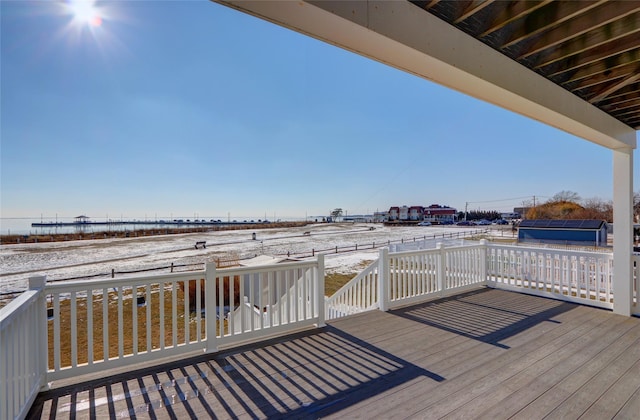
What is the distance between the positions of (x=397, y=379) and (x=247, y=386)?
1204 mm

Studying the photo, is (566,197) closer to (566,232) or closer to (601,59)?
(566,232)

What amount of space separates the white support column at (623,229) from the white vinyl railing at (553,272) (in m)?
0.21

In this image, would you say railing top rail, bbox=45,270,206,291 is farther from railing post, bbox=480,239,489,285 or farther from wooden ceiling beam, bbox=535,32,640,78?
railing post, bbox=480,239,489,285

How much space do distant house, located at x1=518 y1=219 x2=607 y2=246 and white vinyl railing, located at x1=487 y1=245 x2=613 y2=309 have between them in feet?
37.6

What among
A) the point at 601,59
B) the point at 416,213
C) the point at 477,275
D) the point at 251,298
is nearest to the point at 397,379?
the point at 251,298

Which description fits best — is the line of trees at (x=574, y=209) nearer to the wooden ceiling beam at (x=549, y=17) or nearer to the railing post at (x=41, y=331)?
the wooden ceiling beam at (x=549, y=17)

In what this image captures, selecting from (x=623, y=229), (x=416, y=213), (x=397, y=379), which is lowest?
(x=397, y=379)

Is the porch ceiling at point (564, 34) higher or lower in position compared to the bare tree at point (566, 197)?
higher

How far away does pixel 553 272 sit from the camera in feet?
15.2

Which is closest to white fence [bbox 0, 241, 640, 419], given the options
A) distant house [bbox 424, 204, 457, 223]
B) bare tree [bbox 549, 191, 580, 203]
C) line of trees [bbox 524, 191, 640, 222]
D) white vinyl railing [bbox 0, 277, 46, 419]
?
white vinyl railing [bbox 0, 277, 46, 419]

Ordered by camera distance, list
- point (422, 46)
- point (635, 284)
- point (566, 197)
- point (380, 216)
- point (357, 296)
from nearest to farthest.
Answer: point (422, 46)
point (635, 284)
point (357, 296)
point (566, 197)
point (380, 216)

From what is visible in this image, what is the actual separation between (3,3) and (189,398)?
560 cm

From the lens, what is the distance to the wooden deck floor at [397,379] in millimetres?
1952

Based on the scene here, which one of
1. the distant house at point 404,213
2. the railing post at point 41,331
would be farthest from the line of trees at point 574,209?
the distant house at point 404,213
